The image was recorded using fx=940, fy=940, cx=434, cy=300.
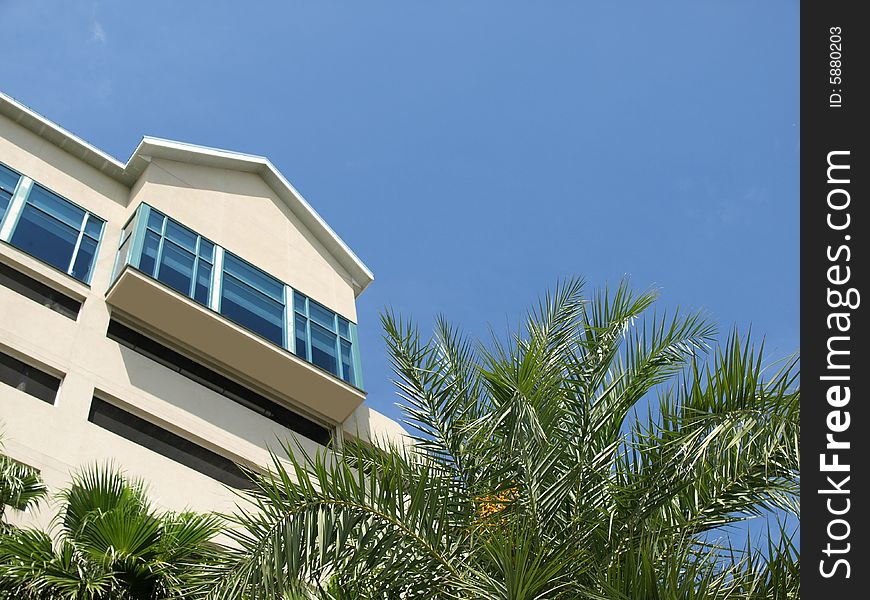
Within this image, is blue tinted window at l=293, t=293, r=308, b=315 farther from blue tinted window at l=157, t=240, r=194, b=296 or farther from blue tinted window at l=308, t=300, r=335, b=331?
blue tinted window at l=157, t=240, r=194, b=296

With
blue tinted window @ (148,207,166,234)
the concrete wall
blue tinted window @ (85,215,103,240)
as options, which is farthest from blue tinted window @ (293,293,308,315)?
blue tinted window @ (85,215,103,240)

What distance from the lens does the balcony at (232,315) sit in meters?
19.5

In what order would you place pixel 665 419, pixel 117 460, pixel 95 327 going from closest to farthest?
pixel 665 419 < pixel 117 460 < pixel 95 327

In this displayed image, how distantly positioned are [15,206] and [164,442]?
222 inches

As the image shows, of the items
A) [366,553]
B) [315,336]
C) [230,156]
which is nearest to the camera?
[366,553]

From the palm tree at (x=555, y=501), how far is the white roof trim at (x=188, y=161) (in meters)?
16.5

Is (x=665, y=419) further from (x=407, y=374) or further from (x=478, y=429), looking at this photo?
(x=407, y=374)

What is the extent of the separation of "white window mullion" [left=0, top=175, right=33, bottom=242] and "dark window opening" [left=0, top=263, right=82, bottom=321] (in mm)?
675

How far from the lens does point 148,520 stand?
799 centimetres

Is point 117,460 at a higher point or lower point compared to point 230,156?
lower

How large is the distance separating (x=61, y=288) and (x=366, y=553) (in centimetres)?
1416

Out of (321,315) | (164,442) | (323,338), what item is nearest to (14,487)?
(164,442)
